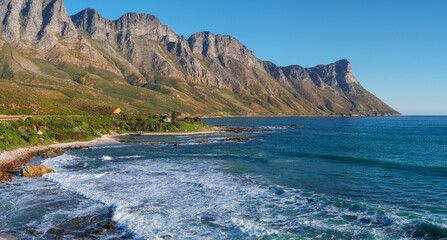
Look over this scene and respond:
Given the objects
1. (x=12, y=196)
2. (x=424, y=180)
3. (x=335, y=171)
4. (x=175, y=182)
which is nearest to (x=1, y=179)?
(x=12, y=196)

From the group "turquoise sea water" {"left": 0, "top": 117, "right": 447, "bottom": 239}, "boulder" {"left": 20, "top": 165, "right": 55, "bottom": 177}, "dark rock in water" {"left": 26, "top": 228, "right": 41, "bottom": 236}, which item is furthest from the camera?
"boulder" {"left": 20, "top": 165, "right": 55, "bottom": 177}

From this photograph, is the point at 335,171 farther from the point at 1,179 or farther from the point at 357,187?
the point at 1,179

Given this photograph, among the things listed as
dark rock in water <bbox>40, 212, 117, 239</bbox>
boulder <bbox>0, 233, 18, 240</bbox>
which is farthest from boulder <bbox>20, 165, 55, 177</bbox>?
boulder <bbox>0, 233, 18, 240</bbox>

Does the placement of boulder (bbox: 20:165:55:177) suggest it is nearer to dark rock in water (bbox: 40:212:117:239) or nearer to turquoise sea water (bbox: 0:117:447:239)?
turquoise sea water (bbox: 0:117:447:239)

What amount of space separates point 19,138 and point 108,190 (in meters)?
41.1

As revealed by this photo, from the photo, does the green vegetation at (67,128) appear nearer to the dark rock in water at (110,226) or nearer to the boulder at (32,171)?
the boulder at (32,171)

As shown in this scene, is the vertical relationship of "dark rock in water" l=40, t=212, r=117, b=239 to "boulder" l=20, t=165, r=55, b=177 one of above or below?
below

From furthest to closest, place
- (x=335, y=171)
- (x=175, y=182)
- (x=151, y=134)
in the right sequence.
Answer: (x=151, y=134), (x=335, y=171), (x=175, y=182)

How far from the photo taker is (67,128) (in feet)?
257

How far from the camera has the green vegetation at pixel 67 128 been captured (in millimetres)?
56234

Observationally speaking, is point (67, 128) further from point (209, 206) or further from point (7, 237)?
point (209, 206)

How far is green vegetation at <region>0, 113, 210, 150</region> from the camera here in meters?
56.2

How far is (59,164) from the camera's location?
41281 mm

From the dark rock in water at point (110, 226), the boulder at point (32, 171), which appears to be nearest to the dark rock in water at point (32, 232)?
the dark rock in water at point (110, 226)
